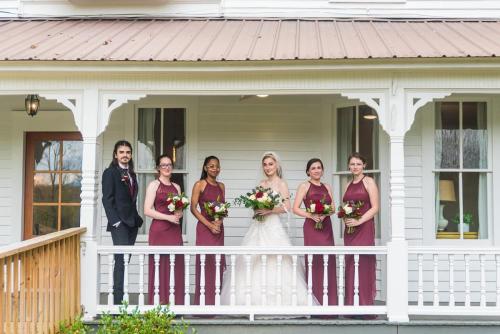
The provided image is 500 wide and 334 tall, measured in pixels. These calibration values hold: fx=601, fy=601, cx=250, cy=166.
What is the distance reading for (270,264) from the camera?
22.7ft

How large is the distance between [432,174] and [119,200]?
410 centimetres

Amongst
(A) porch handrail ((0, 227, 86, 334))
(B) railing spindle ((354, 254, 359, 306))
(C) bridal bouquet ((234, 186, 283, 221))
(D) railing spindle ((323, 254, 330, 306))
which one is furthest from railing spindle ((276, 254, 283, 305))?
(A) porch handrail ((0, 227, 86, 334))

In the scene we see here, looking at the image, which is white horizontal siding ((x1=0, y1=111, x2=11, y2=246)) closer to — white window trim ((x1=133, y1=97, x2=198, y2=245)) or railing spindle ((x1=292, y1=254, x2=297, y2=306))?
white window trim ((x1=133, y1=97, x2=198, y2=245))

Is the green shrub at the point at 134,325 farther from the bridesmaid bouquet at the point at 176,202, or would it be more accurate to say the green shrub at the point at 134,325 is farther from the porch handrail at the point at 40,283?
the bridesmaid bouquet at the point at 176,202

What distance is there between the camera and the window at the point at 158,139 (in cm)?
862

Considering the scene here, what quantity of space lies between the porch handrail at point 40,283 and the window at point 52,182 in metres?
2.35

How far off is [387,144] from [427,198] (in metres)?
0.91

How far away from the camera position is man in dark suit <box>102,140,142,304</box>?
22.4 feet

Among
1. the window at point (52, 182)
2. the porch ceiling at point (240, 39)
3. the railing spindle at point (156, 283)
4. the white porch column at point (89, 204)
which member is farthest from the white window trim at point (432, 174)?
the window at point (52, 182)

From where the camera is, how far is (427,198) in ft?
26.2

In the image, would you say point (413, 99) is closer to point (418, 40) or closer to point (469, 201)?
point (418, 40)

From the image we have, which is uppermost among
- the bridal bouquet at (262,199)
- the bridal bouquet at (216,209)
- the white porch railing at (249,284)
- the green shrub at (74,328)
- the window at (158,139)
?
the window at (158,139)

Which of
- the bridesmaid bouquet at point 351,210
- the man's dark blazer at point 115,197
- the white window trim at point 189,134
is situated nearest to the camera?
the bridesmaid bouquet at point 351,210

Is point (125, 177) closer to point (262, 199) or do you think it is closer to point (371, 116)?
point (262, 199)
